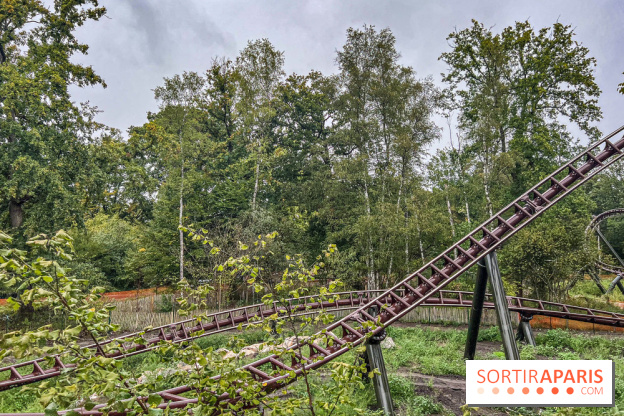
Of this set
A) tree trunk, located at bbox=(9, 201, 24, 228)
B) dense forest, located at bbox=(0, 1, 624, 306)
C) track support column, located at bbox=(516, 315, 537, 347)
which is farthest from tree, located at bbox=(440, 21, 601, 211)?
tree trunk, located at bbox=(9, 201, 24, 228)

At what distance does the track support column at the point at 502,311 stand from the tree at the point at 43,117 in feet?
55.4

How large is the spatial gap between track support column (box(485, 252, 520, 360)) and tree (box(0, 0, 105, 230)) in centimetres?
1689

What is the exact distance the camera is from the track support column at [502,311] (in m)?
6.79

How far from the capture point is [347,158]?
19.5 meters

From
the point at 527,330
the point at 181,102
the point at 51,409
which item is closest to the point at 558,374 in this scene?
the point at 51,409

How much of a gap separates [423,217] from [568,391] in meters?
12.8

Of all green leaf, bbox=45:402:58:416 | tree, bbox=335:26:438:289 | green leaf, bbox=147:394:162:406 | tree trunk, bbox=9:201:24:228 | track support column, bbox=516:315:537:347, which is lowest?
track support column, bbox=516:315:537:347

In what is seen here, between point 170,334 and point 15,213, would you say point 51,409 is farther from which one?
point 15,213

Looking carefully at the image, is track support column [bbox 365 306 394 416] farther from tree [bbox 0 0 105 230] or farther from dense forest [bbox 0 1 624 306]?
tree [bbox 0 0 105 230]

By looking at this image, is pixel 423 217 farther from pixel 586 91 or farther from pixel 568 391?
pixel 568 391

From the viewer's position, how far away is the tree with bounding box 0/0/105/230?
15.4 meters

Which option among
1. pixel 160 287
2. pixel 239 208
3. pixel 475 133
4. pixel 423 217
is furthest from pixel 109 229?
pixel 475 133

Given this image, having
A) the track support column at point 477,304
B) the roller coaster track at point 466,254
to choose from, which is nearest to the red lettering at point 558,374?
the roller coaster track at point 466,254

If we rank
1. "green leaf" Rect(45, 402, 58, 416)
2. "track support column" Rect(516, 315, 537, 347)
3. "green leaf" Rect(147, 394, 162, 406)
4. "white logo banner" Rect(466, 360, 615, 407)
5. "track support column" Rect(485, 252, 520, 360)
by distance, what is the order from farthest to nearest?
"track support column" Rect(516, 315, 537, 347) → "track support column" Rect(485, 252, 520, 360) → "white logo banner" Rect(466, 360, 615, 407) → "green leaf" Rect(147, 394, 162, 406) → "green leaf" Rect(45, 402, 58, 416)
